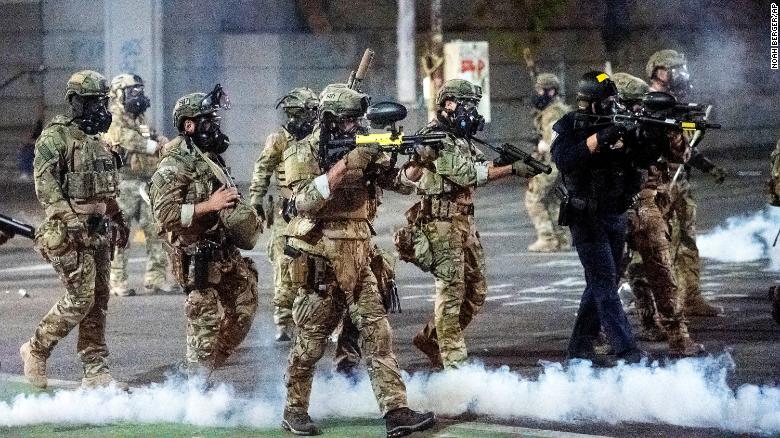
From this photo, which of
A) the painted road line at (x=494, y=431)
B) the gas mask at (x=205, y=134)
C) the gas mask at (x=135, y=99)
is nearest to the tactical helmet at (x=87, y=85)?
the gas mask at (x=205, y=134)

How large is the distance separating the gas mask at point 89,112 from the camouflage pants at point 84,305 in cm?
72

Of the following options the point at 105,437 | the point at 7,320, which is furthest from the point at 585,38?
the point at 105,437

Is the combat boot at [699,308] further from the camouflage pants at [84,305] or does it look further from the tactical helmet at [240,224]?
the camouflage pants at [84,305]

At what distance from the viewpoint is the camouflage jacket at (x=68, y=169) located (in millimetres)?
8914

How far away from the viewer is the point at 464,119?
901 cm

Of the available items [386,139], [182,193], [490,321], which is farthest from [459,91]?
[490,321]

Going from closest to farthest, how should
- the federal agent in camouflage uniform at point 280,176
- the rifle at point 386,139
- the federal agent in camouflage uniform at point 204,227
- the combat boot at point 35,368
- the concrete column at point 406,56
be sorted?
the rifle at point 386,139 < the federal agent in camouflage uniform at point 204,227 < the combat boot at point 35,368 < the federal agent in camouflage uniform at point 280,176 < the concrete column at point 406,56

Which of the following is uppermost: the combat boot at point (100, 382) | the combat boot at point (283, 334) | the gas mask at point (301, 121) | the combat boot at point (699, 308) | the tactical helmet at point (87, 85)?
the tactical helmet at point (87, 85)

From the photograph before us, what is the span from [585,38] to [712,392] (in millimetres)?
17792

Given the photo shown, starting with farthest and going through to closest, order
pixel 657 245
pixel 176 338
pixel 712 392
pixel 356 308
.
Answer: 1. pixel 176 338
2. pixel 657 245
3. pixel 712 392
4. pixel 356 308

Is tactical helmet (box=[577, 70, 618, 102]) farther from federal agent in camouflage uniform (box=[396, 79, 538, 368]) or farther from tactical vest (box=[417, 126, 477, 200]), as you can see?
tactical vest (box=[417, 126, 477, 200])

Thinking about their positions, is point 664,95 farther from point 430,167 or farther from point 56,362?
point 56,362

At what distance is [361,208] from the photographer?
310 inches

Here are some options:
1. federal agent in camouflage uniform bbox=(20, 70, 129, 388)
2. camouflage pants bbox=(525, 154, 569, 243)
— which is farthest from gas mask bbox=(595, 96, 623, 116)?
camouflage pants bbox=(525, 154, 569, 243)
